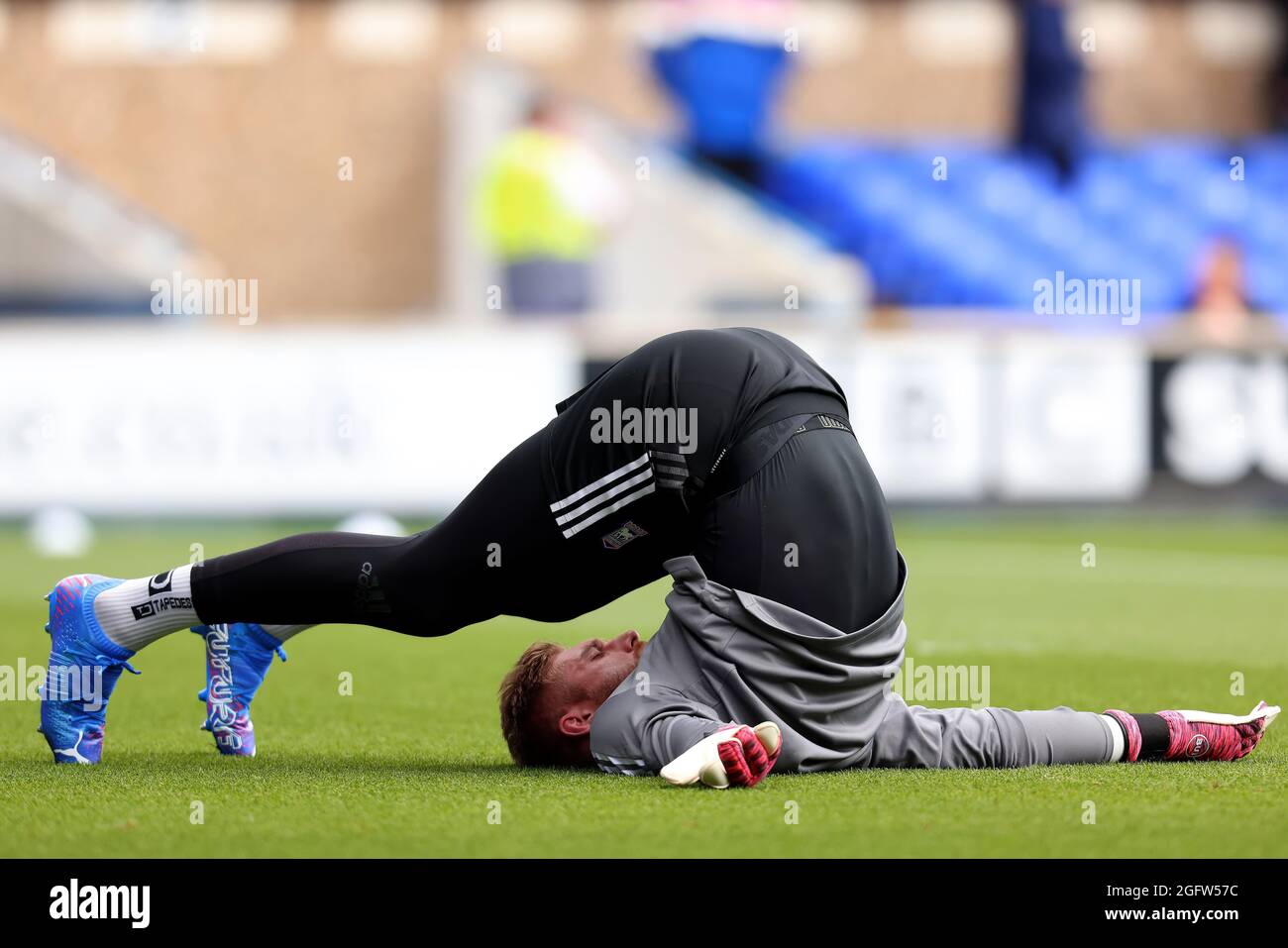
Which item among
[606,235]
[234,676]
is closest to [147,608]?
[234,676]

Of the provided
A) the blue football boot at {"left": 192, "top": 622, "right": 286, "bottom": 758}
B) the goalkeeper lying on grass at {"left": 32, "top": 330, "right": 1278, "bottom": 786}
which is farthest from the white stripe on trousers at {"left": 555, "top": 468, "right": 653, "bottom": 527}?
the blue football boot at {"left": 192, "top": 622, "right": 286, "bottom": 758}

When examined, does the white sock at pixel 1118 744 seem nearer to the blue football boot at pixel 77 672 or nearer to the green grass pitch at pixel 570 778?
the green grass pitch at pixel 570 778

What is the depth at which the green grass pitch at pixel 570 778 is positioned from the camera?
12.7 ft

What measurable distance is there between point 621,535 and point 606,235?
1399cm

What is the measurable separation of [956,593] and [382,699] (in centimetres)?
411

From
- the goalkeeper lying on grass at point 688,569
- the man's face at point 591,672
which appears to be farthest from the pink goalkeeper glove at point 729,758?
the man's face at point 591,672

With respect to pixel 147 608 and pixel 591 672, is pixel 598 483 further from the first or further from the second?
pixel 147 608

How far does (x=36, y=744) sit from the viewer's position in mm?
5246

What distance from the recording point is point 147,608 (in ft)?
15.4

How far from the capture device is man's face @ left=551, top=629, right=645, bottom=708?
4750mm

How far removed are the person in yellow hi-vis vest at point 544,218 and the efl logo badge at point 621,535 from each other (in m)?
10.9

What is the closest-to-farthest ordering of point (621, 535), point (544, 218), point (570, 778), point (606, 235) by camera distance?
point (621, 535) → point (570, 778) → point (544, 218) → point (606, 235)
